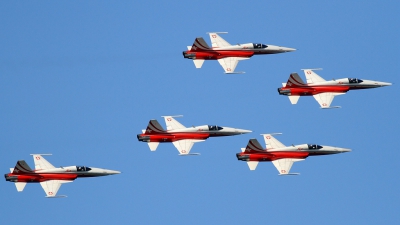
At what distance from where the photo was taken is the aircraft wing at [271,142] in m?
140

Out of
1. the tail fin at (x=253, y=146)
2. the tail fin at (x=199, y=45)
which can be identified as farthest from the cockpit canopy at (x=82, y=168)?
the tail fin at (x=199, y=45)

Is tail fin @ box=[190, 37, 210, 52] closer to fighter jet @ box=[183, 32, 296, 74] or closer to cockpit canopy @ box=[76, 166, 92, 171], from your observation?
fighter jet @ box=[183, 32, 296, 74]

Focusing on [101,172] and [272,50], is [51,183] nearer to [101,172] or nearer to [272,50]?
[101,172]

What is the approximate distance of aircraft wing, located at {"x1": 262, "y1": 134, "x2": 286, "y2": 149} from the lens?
140425mm

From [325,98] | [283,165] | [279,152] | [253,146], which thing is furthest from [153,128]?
[325,98]

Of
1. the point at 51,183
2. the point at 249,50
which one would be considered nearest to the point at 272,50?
the point at 249,50

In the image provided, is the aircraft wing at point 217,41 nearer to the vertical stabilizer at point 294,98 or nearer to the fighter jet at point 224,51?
the fighter jet at point 224,51

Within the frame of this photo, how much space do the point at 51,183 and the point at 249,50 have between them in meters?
21.0

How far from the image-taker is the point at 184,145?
139750mm

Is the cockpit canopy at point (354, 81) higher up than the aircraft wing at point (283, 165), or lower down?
higher up

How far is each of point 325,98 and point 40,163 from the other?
25.4 metres

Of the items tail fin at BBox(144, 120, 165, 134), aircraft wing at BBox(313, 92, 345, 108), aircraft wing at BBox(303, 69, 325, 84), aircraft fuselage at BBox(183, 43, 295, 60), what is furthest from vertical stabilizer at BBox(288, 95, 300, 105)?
tail fin at BBox(144, 120, 165, 134)

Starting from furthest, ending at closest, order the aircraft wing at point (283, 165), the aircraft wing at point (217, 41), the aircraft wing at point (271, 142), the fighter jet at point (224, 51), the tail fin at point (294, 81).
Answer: the aircraft wing at point (217, 41) → the tail fin at point (294, 81) → the fighter jet at point (224, 51) → the aircraft wing at point (271, 142) → the aircraft wing at point (283, 165)

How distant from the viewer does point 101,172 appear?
5463 inches
